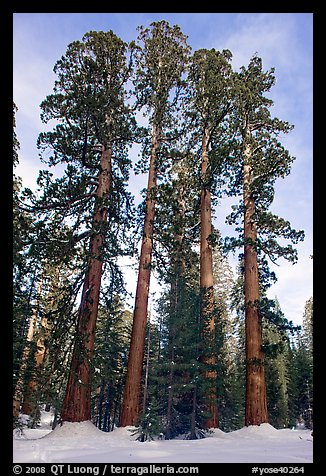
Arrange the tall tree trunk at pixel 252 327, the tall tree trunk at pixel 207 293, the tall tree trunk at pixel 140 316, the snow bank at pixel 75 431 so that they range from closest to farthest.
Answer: the snow bank at pixel 75 431, the tall tree trunk at pixel 252 327, the tall tree trunk at pixel 140 316, the tall tree trunk at pixel 207 293

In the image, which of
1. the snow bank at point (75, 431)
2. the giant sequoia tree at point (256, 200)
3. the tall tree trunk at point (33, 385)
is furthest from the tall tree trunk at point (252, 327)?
the tall tree trunk at point (33, 385)

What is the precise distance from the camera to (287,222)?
1171 centimetres

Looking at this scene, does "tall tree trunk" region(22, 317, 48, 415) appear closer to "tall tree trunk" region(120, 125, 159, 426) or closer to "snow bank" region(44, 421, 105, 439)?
"snow bank" region(44, 421, 105, 439)

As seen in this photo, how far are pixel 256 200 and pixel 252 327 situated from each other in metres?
5.13

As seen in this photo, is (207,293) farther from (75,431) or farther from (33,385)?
(33,385)

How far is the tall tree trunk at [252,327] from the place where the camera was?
984 cm

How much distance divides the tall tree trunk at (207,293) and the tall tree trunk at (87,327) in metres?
4.17

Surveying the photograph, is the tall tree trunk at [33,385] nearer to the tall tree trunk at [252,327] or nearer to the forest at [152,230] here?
Answer: the forest at [152,230]

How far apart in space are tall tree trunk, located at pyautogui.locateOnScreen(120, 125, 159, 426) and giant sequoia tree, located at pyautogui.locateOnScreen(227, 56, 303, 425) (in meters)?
3.59

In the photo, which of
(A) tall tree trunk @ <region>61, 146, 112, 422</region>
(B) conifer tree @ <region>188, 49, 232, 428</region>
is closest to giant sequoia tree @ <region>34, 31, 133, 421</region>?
(A) tall tree trunk @ <region>61, 146, 112, 422</region>

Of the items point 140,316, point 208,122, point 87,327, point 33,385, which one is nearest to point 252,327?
point 140,316

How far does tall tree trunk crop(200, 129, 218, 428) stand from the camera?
11.0 m

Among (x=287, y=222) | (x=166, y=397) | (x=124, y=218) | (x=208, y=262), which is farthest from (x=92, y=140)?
(x=166, y=397)
